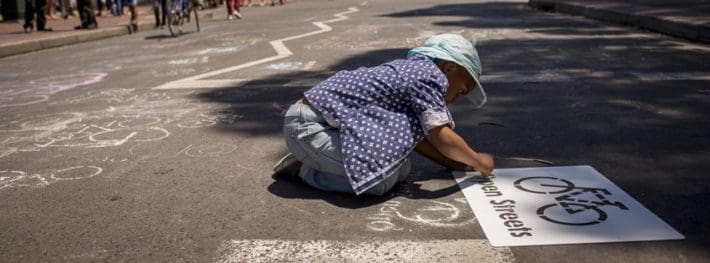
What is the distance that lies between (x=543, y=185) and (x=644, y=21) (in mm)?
8217

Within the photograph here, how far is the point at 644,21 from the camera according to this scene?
32.6 feet

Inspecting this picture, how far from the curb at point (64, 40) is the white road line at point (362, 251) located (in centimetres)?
971

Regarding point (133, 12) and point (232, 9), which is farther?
point (232, 9)

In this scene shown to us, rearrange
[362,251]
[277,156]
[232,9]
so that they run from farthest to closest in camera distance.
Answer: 1. [232,9]
2. [277,156]
3. [362,251]

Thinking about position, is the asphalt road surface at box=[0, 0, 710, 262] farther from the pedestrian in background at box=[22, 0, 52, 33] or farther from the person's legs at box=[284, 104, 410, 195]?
the pedestrian in background at box=[22, 0, 52, 33]

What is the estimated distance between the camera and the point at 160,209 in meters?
2.79

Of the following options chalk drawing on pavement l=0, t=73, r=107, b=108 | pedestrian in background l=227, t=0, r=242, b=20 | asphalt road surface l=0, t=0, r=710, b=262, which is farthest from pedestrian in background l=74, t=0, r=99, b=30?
chalk drawing on pavement l=0, t=73, r=107, b=108

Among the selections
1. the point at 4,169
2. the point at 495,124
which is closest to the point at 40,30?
the point at 4,169

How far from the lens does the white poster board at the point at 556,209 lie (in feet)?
7.61

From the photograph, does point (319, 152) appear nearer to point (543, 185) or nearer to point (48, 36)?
point (543, 185)

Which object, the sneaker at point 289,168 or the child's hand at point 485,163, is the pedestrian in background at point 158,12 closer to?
the sneaker at point 289,168

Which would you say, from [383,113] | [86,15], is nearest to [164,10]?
[86,15]

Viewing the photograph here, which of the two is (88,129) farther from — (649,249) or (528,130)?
(649,249)

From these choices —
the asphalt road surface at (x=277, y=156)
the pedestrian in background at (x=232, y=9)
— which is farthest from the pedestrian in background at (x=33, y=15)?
the asphalt road surface at (x=277, y=156)
